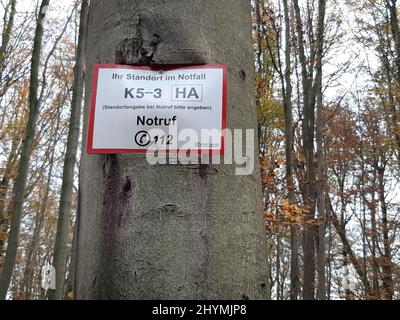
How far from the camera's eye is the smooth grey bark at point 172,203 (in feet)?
2.69

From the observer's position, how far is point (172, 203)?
0.84 metres

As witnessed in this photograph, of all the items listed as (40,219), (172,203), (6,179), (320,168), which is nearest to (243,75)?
(172,203)

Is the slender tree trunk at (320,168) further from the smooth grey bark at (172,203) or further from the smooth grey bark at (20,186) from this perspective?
the smooth grey bark at (172,203)

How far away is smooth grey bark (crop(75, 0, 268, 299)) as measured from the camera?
820 mm

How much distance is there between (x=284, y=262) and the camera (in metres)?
23.1

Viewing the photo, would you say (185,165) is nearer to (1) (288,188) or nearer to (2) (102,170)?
(2) (102,170)

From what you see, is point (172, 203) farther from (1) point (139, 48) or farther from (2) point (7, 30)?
(2) point (7, 30)

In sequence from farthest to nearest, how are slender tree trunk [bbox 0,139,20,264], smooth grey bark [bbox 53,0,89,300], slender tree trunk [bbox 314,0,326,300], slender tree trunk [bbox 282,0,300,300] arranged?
slender tree trunk [bbox 0,139,20,264] → slender tree trunk [bbox 314,0,326,300] → slender tree trunk [bbox 282,0,300,300] → smooth grey bark [bbox 53,0,89,300]

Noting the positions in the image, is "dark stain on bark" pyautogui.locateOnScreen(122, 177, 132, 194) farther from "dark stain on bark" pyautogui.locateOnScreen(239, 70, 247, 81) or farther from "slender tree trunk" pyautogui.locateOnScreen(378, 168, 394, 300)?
"slender tree trunk" pyautogui.locateOnScreen(378, 168, 394, 300)

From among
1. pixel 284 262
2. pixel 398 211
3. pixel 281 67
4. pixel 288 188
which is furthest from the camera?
pixel 284 262

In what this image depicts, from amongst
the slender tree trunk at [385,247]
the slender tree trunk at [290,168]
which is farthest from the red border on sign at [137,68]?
the slender tree trunk at [385,247]

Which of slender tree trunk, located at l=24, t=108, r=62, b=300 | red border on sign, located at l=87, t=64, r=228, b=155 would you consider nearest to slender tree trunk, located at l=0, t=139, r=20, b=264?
slender tree trunk, located at l=24, t=108, r=62, b=300
